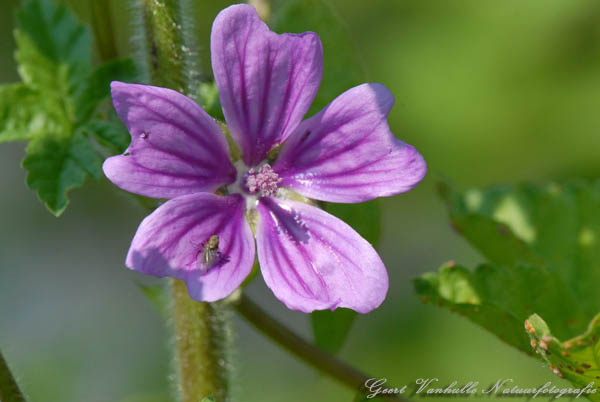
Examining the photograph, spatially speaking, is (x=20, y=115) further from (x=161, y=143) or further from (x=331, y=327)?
(x=331, y=327)

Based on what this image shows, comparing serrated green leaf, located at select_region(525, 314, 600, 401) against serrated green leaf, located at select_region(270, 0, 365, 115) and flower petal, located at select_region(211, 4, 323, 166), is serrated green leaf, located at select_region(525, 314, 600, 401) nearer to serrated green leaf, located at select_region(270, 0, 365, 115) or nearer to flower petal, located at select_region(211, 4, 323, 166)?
flower petal, located at select_region(211, 4, 323, 166)

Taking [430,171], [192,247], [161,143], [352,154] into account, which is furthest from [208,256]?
[430,171]

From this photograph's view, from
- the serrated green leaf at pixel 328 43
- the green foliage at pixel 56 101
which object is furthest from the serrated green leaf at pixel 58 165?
the serrated green leaf at pixel 328 43

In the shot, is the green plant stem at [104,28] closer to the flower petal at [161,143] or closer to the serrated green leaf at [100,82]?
the serrated green leaf at [100,82]

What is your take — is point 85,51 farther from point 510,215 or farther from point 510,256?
point 510,215

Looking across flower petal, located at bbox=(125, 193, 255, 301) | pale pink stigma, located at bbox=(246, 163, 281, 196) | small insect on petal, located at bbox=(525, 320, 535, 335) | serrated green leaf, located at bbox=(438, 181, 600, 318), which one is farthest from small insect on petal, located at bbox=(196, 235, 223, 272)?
serrated green leaf, located at bbox=(438, 181, 600, 318)

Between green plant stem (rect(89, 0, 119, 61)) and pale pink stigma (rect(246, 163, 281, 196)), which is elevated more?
green plant stem (rect(89, 0, 119, 61))
